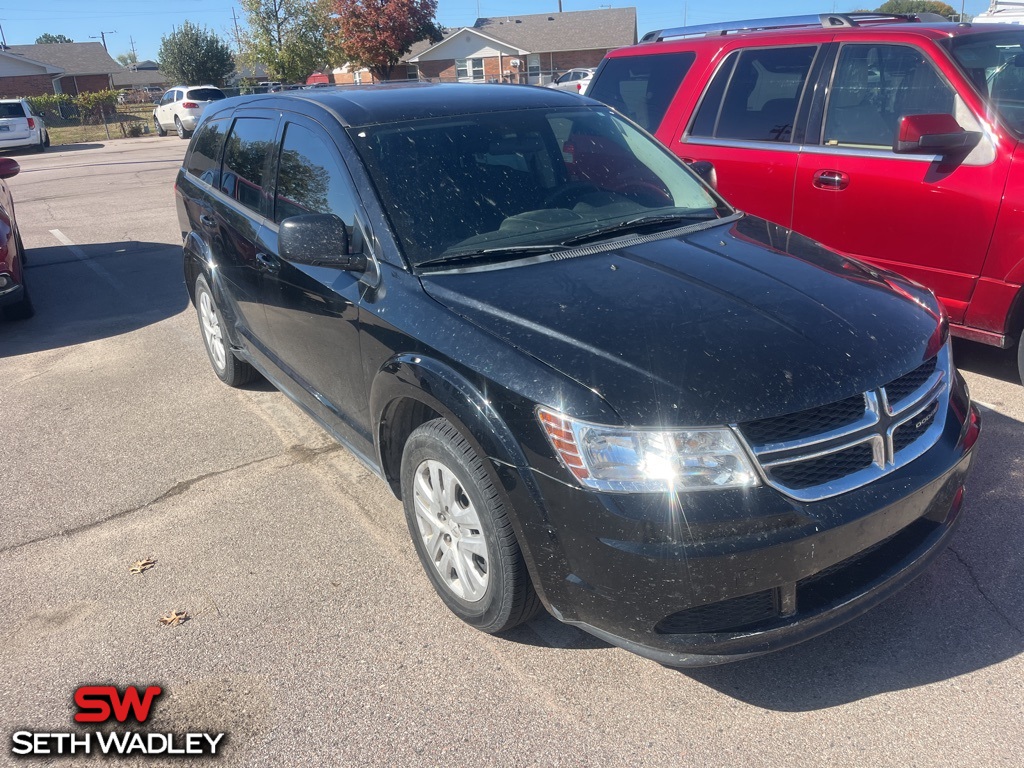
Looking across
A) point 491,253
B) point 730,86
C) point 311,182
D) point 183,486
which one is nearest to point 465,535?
point 491,253

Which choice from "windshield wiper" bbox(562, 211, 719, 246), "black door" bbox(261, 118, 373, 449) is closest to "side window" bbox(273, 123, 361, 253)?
"black door" bbox(261, 118, 373, 449)

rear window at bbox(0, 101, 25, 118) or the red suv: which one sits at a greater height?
rear window at bbox(0, 101, 25, 118)

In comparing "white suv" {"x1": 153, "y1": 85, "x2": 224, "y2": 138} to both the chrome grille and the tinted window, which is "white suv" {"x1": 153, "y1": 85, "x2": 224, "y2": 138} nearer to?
the tinted window

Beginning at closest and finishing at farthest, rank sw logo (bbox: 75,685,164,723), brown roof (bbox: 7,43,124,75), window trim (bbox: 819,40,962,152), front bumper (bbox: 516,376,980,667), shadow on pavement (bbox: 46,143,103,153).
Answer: front bumper (bbox: 516,376,980,667), sw logo (bbox: 75,685,164,723), window trim (bbox: 819,40,962,152), shadow on pavement (bbox: 46,143,103,153), brown roof (bbox: 7,43,124,75)

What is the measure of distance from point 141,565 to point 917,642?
312 centimetres

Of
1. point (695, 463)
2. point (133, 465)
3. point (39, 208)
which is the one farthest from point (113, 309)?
point (39, 208)

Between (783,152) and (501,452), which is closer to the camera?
(501,452)

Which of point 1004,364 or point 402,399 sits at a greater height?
point 402,399

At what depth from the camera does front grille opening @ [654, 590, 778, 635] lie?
2.43 metres

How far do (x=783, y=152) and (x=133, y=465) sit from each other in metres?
4.40

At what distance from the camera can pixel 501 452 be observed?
255 cm

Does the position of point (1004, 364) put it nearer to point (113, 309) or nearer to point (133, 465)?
point (133, 465)

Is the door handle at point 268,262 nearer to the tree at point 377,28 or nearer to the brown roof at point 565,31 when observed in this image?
the tree at point 377,28

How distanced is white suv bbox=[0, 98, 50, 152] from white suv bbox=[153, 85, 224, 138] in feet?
15.9
